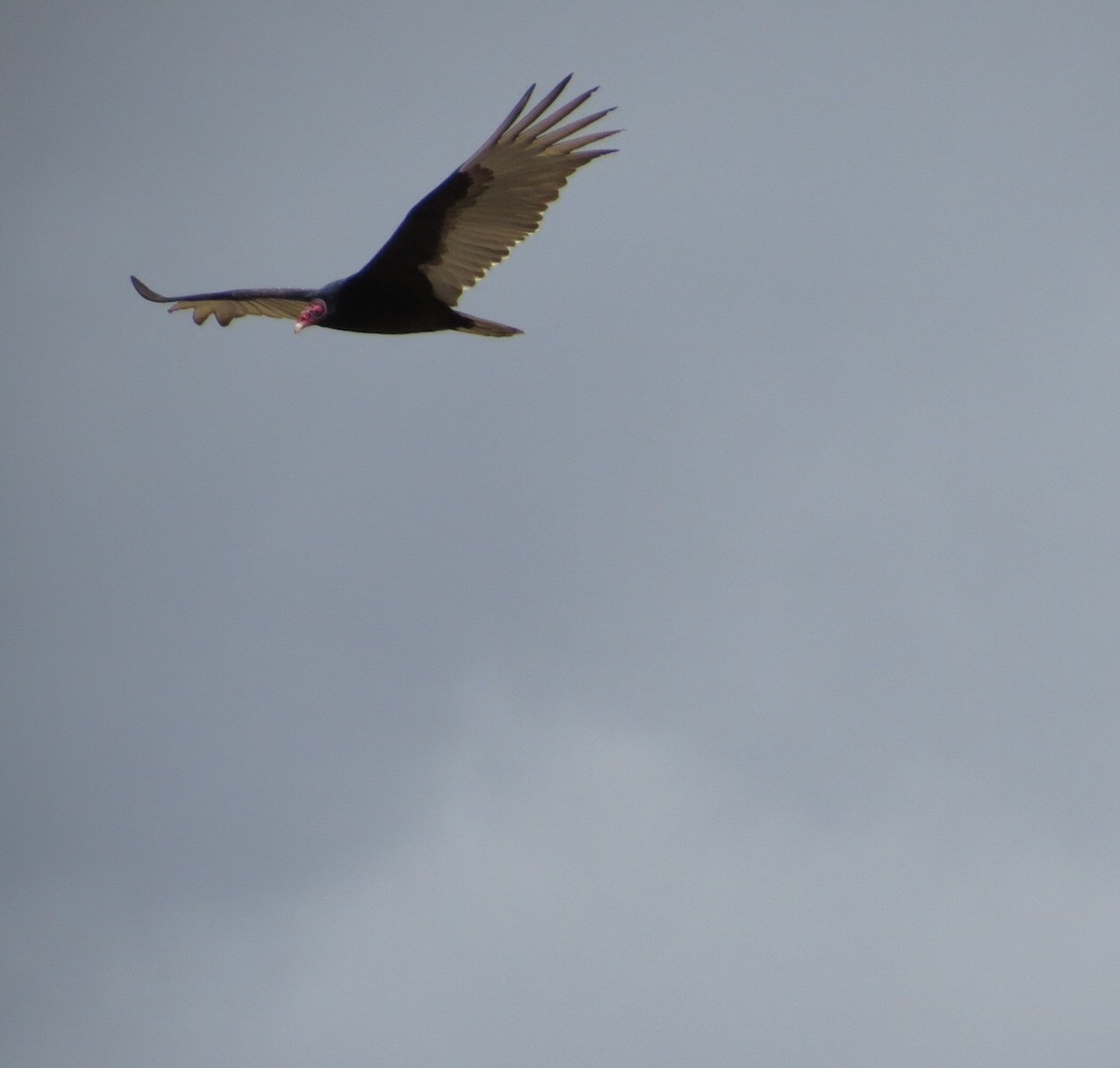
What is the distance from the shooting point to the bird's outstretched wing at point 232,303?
2406cm

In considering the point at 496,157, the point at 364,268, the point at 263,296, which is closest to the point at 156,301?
the point at 263,296

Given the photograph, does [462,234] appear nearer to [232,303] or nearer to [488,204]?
[488,204]

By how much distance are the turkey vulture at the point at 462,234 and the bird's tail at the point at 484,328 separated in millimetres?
11

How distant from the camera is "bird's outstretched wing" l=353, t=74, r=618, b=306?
68.8ft

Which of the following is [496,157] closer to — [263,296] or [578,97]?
[578,97]

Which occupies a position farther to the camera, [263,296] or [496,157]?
[263,296]

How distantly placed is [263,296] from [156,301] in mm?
1638

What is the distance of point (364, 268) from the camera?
864 inches

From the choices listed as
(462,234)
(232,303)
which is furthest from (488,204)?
(232,303)

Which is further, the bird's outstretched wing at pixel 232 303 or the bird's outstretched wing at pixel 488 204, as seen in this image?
the bird's outstretched wing at pixel 232 303

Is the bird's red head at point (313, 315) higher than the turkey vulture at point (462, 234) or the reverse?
the reverse

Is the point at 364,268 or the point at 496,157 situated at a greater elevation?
the point at 496,157

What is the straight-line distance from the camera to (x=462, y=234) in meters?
21.8

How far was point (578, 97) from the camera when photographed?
68.0ft
